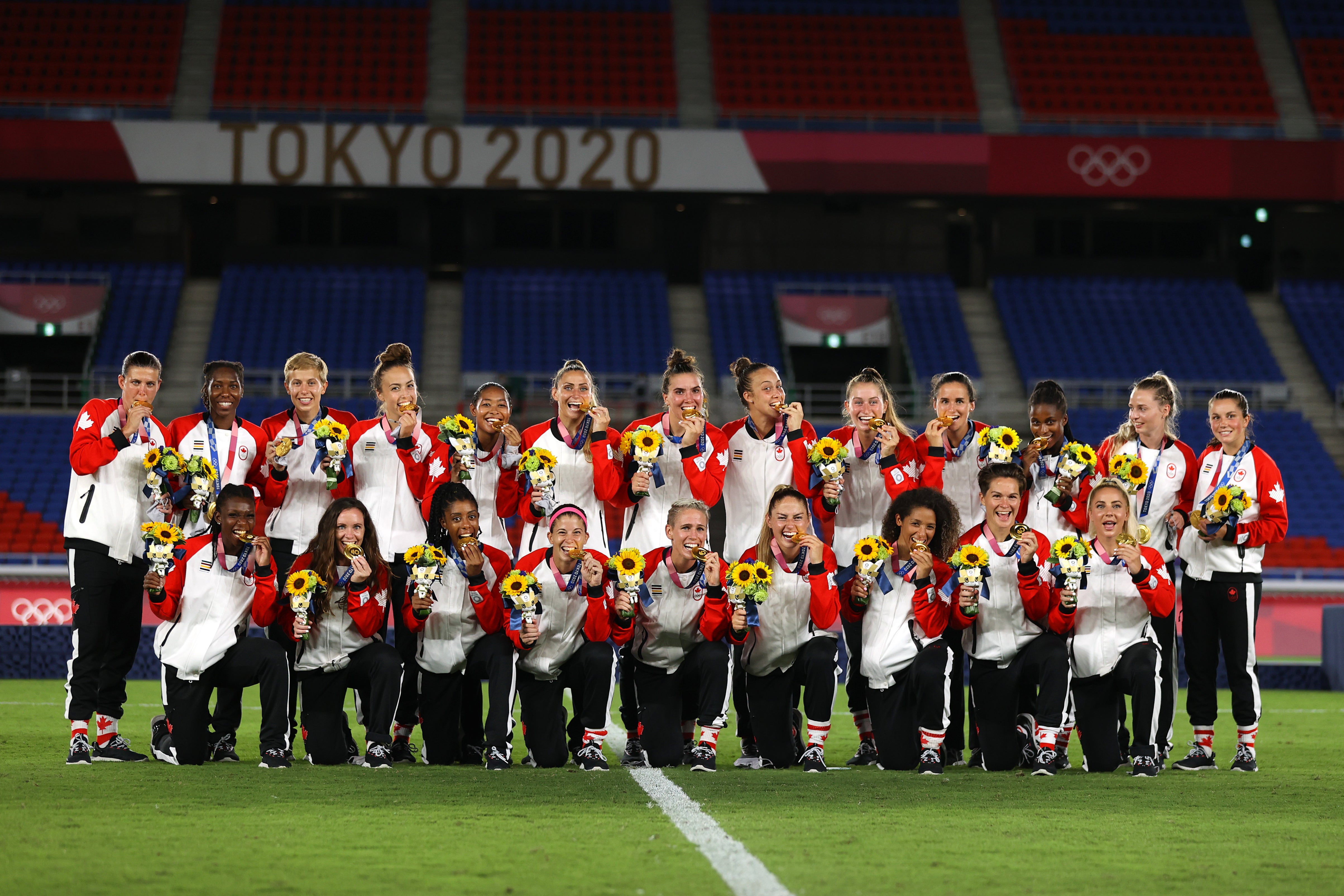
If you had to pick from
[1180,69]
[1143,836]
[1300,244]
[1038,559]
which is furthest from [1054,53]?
[1143,836]

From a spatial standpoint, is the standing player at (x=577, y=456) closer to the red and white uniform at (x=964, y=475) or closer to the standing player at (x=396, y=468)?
the standing player at (x=396, y=468)

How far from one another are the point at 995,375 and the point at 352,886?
23.2m

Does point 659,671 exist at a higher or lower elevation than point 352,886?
higher

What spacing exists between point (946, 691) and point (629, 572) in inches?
67.5

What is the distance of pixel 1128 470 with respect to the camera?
795cm

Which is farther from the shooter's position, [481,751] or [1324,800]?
[481,751]

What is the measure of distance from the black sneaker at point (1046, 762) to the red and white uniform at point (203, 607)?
3.91 m

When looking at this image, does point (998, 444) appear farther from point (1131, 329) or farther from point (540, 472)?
point (1131, 329)

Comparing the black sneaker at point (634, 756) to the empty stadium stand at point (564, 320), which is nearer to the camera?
the black sneaker at point (634, 756)

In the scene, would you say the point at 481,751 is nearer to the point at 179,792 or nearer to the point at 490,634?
the point at 490,634

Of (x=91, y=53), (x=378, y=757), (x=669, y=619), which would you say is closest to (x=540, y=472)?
(x=669, y=619)

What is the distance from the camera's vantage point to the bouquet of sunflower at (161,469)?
763cm

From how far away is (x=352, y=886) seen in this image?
454 cm

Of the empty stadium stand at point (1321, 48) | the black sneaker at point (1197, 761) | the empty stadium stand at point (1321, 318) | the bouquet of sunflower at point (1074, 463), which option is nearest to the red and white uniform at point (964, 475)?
the bouquet of sunflower at point (1074, 463)
